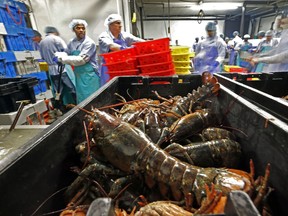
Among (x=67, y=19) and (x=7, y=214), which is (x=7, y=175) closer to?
(x=7, y=214)

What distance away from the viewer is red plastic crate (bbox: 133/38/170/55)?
199 centimetres

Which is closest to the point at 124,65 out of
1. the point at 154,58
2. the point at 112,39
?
the point at 154,58

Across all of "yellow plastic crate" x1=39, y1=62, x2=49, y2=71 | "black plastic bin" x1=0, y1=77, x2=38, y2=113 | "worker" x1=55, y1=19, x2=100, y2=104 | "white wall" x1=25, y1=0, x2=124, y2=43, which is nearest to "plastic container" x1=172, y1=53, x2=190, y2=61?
"worker" x1=55, y1=19, x2=100, y2=104

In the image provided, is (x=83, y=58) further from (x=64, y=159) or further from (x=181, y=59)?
(x=64, y=159)

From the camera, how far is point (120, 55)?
2100mm

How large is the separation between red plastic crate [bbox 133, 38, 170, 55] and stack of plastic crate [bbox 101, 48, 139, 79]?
3.3 inches

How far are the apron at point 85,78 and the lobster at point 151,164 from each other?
8.80ft

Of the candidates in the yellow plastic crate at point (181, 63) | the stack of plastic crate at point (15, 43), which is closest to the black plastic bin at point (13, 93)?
the stack of plastic crate at point (15, 43)

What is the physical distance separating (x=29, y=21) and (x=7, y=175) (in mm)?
6012

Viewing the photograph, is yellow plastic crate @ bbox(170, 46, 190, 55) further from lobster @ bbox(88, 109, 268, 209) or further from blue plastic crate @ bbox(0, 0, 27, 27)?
blue plastic crate @ bbox(0, 0, 27, 27)

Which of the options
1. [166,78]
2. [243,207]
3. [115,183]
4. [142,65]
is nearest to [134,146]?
[115,183]

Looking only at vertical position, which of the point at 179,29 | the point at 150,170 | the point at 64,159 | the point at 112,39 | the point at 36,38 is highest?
the point at 179,29

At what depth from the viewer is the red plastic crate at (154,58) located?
2.00m

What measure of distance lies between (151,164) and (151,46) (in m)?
1.49
